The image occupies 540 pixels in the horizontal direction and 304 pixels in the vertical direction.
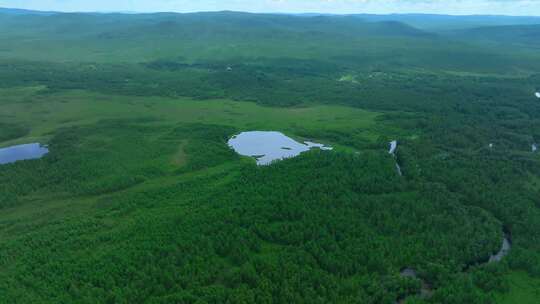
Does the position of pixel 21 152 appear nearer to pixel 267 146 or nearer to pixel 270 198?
pixel 267 146

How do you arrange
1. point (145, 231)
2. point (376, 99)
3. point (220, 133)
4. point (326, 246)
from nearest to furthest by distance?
point (326, 246) < point (145, 231) < point (220, 133) < point (376, 99)

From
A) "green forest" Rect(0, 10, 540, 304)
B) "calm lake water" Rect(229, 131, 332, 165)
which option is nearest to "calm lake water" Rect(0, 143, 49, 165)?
"green forest" Rect(0, 10, 540, 304)

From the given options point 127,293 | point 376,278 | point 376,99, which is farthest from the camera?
point 376,99

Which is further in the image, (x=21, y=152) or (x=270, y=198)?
(x=21, y=152)

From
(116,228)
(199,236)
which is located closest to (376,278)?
(199,236)

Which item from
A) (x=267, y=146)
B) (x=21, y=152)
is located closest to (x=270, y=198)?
(x=267, y=146)

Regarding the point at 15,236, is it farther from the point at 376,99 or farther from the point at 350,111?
the point at 376,99
